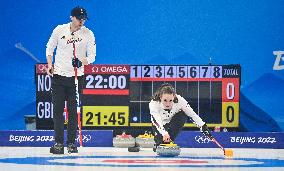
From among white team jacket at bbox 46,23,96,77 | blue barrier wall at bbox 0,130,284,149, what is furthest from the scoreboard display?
white team jacket at bbox 46,23,96,77

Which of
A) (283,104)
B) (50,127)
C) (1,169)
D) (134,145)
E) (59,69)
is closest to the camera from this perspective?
(1,169)

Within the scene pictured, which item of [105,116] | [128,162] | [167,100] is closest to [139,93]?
[105,116]

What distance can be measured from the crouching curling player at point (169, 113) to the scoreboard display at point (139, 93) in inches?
64.3

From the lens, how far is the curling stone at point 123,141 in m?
7.91

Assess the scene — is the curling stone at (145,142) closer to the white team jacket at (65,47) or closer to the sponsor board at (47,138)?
the sponsor board at (47,138)

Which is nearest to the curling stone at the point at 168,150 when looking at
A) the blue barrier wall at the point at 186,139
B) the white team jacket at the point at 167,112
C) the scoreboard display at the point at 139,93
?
the white team jacket at the point at 167,112

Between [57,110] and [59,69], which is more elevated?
[59,69]

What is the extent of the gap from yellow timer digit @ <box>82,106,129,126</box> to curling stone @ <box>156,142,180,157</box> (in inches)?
78.0

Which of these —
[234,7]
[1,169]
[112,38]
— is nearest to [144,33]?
[112,38]

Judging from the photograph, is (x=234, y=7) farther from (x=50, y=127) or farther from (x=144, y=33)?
(x=50, y=127)

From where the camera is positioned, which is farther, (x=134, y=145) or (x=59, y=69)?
(x=134, y=145)

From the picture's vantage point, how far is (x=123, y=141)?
7.98 m

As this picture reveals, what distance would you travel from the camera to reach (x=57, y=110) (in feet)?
20.7

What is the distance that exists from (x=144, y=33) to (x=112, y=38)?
472mm
